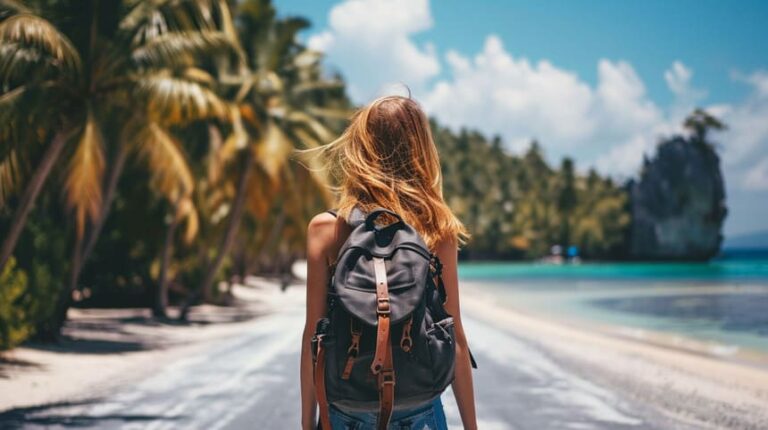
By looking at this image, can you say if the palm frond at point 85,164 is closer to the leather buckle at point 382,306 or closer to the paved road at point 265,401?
the paved road at point 265,401

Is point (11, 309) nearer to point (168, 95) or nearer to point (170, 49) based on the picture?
point (168, 95)

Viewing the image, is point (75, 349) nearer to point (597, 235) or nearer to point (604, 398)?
point (604, 398)

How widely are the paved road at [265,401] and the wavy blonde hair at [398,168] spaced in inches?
207

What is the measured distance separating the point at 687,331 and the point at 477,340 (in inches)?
337

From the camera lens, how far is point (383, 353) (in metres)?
2.01

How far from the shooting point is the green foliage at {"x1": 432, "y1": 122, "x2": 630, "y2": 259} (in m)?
118

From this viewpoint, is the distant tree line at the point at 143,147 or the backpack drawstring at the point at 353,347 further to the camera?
the distant tree line at the point at 143,147

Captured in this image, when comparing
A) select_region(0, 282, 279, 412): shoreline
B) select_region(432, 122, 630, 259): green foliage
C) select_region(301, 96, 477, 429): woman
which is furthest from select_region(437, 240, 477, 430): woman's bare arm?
select_region(432, 122, 630, 259): green foliage

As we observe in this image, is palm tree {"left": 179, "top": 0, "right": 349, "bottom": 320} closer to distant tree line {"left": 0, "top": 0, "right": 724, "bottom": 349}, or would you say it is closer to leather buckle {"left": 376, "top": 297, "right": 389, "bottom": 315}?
distant tree line {"left": 0, "top": 0, "right": 724, "bottom": 349}

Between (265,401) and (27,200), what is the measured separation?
5.07 metres

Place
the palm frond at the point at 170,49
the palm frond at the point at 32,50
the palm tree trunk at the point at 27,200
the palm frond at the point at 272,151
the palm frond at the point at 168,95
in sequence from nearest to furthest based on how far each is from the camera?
the palm frond at the point at 32,50
the palm tree trunk at the point at 27,200
the palm frond at the point at 168,95
the palm frond at the point at 170,49
the palm frond at the point at 272,151

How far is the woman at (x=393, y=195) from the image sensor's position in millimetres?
2258

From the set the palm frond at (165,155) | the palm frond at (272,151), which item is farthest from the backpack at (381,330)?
the palm frond at (272,151)

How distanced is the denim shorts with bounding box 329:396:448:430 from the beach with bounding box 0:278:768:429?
205 inches
